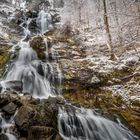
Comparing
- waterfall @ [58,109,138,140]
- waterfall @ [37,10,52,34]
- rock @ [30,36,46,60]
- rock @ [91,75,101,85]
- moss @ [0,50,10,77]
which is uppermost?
waterfall @ [37,10,52,34]

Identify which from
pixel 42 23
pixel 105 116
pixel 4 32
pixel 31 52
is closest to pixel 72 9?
pixel 42 23

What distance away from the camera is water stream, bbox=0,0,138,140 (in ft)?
38.5

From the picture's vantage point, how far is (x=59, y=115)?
40.6 ft

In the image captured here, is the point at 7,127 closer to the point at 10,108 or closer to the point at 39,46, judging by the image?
the point at 10,108

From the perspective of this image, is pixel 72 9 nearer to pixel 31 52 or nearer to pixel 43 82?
pixel 31 52

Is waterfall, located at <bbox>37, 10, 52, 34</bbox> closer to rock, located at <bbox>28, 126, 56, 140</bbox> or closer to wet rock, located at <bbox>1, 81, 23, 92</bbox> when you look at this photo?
wet rock, located at <bbox>1, 81, 23, 92</bbox>

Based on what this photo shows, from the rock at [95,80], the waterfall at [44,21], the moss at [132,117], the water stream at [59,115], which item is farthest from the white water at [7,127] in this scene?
the waterfall at [44,21]

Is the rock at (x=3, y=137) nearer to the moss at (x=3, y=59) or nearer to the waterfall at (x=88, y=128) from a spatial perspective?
the waterfall at (x=88, y=128)

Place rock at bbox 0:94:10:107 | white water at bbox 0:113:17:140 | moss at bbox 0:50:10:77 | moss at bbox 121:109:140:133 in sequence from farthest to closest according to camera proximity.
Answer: moss at bbox 0:50:10:77 → moss at bbox 121:109:140:133 → rock at bbox 0:94:10:107 → white water at bbox 0:113:17:140

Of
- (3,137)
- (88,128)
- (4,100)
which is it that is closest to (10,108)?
(4,100)

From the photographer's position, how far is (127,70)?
1662 cm

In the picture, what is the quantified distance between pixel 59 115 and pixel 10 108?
2393 mm

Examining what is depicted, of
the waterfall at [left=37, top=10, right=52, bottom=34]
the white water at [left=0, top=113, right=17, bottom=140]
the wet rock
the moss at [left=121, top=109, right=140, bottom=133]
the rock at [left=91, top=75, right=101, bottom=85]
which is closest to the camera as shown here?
the white water at [left=0, top=113, right=17, bottom=140]

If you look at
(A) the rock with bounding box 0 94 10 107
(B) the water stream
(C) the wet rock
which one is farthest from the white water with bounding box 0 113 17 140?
(C) the wet rock
